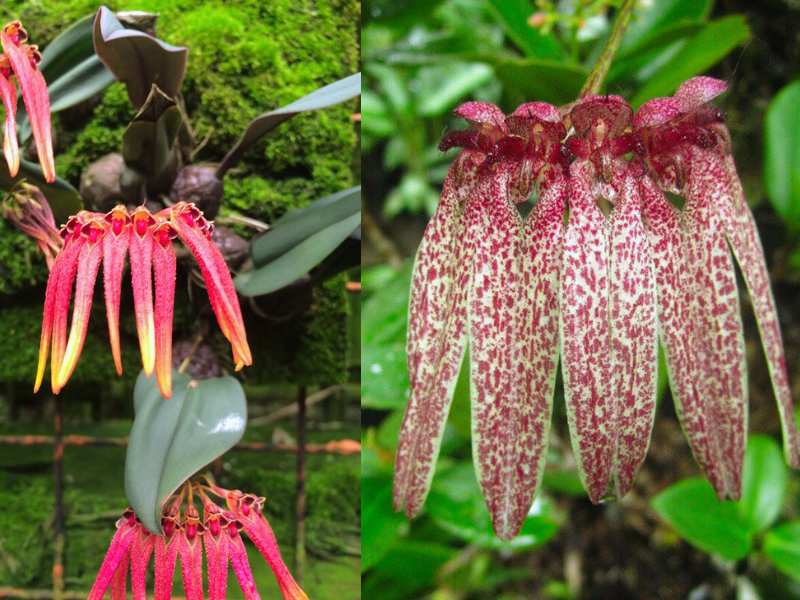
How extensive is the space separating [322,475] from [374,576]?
0.49 ft

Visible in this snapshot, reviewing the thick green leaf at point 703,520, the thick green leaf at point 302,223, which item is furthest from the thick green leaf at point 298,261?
the thick green leaf at point 703,520

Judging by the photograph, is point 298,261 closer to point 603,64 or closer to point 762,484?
point 603,64

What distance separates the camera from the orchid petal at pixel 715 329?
0.46 metres

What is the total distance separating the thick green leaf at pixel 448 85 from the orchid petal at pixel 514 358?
705mm

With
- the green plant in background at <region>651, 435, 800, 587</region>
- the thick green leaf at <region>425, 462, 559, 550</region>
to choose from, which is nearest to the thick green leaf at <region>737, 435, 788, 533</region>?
the green plant in background at <region>651, 435, 800, 587</region>

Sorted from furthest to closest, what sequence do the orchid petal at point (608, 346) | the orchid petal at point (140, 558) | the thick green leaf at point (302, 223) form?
the thick green leaf at point (302, 223) → the orchid petal at point (140, 558) → the orchid petal at point (608, 346)

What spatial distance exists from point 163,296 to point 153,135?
7.3 inches

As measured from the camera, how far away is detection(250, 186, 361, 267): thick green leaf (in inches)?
26.1

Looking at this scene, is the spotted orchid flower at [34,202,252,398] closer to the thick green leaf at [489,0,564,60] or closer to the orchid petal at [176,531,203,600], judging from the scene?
the orchid petal at [176,531,203,600]

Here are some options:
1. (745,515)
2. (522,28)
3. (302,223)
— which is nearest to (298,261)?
(302,223)

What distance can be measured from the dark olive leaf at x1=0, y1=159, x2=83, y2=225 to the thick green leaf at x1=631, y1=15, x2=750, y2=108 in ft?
1.71

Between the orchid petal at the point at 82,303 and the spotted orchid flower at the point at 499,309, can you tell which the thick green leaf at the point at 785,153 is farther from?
the orchid petal at the point at 82,303

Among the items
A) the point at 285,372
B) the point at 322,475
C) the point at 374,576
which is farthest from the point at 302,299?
the point at 374,576

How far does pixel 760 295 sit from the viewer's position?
1.58 feet
